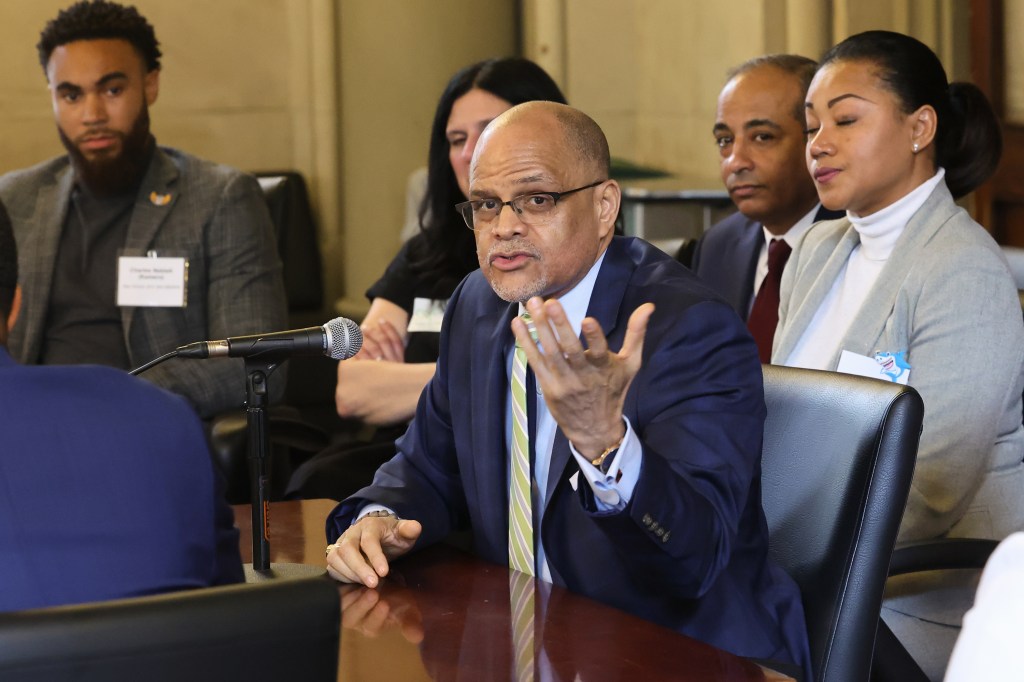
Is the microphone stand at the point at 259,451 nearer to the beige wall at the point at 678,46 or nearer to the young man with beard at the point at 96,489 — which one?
the young man with beard at the point at 96,489

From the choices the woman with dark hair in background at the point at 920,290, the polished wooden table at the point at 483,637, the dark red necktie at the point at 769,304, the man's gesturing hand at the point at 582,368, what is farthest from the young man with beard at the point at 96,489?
the dark red necktie at the point at 769,304

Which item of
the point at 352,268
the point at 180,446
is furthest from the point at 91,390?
the point at 352,268

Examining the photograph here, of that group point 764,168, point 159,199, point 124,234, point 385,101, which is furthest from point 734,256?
point 385,101

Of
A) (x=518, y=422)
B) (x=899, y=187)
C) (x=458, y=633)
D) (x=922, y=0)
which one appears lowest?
(x=458, y=633)

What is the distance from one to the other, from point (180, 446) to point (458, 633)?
46cm

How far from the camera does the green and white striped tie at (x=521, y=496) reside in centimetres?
202

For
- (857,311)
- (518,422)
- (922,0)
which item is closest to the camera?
(518,422)

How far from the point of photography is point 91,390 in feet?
4.31

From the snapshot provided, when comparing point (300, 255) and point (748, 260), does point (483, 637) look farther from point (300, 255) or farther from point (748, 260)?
point (300, 255)

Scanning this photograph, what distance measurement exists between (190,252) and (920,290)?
7.17 ft

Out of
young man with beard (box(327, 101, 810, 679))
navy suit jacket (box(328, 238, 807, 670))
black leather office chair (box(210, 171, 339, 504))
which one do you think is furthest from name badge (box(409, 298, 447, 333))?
navy suit jacket (box(328, 238, 807, 670))

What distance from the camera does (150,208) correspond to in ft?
13.0

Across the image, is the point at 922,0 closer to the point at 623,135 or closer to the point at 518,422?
the point at 623,135

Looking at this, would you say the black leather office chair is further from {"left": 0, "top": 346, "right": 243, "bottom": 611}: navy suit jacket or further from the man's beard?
{"left": 0, "top": 346, "right": 243, "bottom": 611}: navy suit jacket
